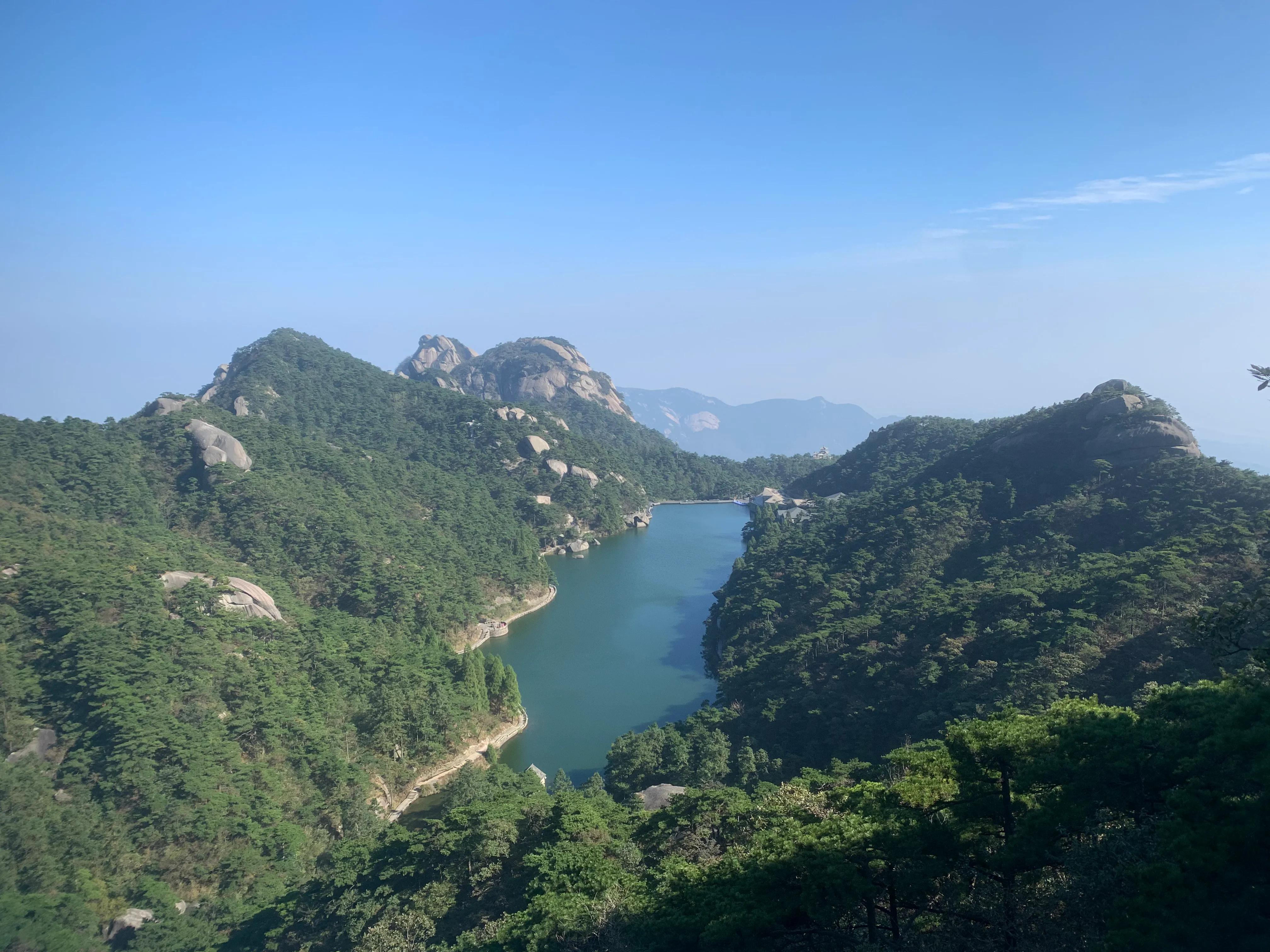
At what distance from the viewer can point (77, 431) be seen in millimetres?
34281

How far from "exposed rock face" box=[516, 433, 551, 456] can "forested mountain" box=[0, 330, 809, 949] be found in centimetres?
1208

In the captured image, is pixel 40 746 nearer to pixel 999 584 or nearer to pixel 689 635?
pixel 689 635

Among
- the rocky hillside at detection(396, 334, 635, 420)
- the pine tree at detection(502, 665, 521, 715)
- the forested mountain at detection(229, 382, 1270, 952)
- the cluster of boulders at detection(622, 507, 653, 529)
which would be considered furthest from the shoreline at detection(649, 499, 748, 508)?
the pine tree at detection(502, 665, 521, 715)

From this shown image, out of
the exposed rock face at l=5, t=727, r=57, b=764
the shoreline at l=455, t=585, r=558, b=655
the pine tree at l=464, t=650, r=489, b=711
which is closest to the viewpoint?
the exposed rock face at l=5, t=727, r=57, b=764

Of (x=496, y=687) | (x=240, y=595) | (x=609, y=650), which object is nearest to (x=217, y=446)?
(x=240, y=595)

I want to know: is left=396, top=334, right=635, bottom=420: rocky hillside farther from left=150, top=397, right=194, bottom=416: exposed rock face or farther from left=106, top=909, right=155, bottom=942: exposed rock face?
left=106, top=909, right=155, bottom=942: exposed rock face

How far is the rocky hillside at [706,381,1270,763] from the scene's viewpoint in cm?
1734

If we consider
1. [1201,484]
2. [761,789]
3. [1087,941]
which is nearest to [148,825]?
[761,789]

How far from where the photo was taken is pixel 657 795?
17.7m

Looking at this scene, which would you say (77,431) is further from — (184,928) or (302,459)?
(184,928)

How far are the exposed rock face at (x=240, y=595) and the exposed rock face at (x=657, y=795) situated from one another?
52.3ft

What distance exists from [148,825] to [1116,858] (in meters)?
19.9

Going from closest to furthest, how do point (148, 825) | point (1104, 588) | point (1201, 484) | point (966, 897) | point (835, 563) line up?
point (966, 897), point (148, 825), point (1104, 588), point (1201, 484), point (835, 563)

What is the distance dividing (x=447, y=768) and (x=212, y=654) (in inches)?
335
